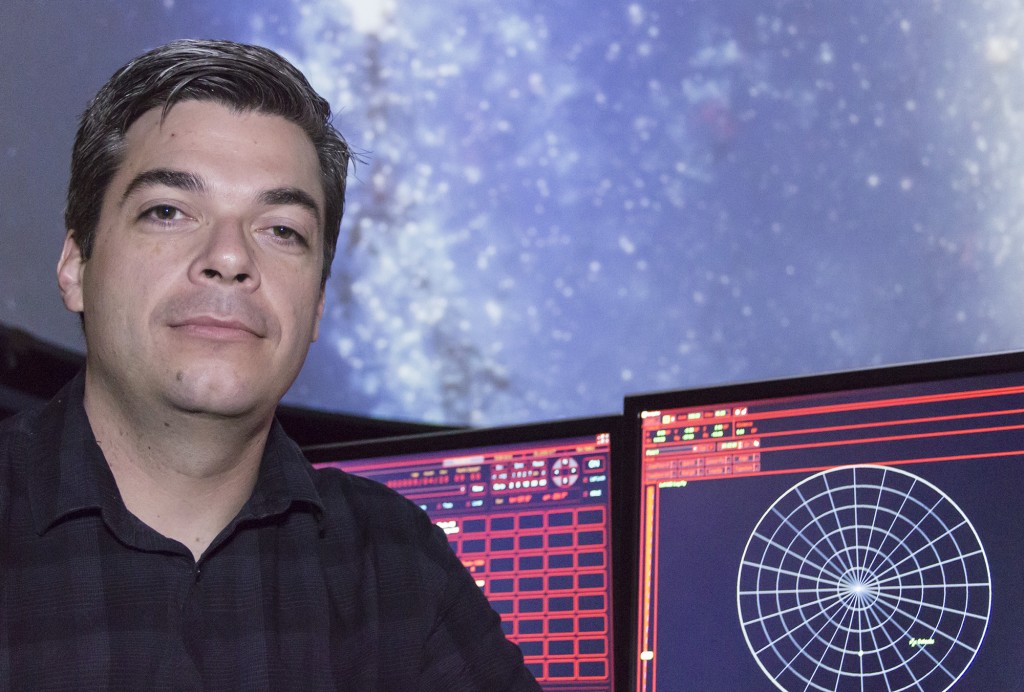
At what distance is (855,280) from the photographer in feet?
8.86

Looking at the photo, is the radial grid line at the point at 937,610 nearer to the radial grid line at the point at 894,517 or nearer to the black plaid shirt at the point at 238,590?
the radial grid line at the point at 894,517

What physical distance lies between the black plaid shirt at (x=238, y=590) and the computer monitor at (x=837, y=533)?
21cm

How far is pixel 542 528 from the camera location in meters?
1.27

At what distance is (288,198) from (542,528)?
1.71 ft

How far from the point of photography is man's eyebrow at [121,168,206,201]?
Answer: 97 cm

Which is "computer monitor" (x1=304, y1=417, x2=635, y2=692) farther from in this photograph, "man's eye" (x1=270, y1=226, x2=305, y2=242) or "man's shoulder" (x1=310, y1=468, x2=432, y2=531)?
"man's eye" (x1=270, y1=226, x2=305, y2=242)

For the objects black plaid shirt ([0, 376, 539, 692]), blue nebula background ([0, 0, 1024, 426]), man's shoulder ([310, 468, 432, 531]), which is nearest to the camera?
black plaid shirt ([0, 376, 539, 692])

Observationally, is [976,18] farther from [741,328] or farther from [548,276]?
[548,276]

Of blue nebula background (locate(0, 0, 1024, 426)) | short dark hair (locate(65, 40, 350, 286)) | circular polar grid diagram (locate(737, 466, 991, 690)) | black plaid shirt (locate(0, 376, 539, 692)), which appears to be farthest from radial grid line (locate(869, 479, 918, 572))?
blue nebula background (locate(0, 0, 1024, 426))

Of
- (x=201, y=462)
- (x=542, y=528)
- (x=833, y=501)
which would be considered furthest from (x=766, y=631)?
(x=201, y=462)

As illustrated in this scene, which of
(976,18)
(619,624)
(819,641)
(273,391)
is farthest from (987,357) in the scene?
(976,18)

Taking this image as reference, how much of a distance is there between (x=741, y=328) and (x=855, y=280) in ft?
1.06

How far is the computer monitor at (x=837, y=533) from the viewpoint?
101 centimetres

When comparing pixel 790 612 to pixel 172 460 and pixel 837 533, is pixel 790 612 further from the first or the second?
pixel 172 460
